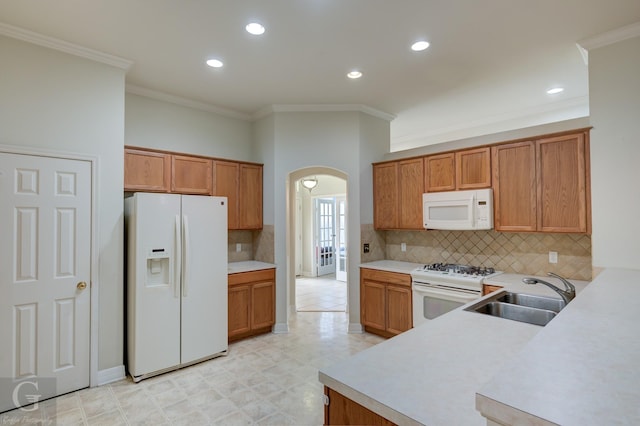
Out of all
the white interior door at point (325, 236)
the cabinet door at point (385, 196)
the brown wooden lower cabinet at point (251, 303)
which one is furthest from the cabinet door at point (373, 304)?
the white interior door at point (325, 236)

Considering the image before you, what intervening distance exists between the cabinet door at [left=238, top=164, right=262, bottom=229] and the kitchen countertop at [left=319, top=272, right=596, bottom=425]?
10.4ft

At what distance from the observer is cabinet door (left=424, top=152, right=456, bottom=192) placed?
3.90 meters

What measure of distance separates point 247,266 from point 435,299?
2433 mm

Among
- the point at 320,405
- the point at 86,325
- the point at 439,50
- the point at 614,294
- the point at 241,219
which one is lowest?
the point at 320,405

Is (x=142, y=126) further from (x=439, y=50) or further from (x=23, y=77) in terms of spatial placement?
(x=439, y=50)

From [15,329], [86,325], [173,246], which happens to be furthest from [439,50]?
[15,329]

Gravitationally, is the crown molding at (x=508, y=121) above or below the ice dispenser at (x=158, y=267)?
above

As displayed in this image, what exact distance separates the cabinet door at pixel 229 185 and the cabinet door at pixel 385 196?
6.45 feet

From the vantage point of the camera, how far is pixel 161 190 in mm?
3758

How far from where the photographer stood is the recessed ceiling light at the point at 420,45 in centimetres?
292

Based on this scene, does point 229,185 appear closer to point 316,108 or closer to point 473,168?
point 316,108

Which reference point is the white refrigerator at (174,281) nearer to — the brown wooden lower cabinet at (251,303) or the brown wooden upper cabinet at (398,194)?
the brown wooden lower cabinet at (251,303)

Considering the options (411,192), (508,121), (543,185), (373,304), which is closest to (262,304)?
(373,304)

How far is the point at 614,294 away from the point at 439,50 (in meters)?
2.45
